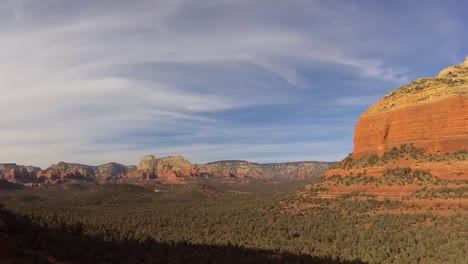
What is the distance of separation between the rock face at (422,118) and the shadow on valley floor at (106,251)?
29.9 m

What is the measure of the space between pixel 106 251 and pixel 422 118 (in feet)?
148

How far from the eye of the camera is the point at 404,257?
25719mm

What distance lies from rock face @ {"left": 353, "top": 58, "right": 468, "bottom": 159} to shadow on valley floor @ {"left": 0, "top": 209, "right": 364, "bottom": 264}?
98.0 ft

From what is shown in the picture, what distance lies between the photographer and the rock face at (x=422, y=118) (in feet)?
152

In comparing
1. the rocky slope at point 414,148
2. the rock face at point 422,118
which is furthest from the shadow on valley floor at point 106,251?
the rock face at point 422,118

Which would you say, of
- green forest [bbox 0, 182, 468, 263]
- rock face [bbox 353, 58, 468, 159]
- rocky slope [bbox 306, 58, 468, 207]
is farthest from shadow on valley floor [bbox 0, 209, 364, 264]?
rock face [bbox 353, 58, 468, 159]

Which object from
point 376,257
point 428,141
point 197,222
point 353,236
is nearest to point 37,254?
point 376,257

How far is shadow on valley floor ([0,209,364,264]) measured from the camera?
1921cm

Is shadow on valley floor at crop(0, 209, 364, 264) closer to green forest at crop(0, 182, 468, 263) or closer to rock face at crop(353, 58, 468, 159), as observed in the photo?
green forest at crop(0, 182, 468, 263)

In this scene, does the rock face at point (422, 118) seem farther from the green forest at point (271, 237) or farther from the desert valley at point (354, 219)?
the green forest at point (271, 237)

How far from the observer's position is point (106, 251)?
24031 millimetres

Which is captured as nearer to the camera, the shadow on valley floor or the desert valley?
the shadow on valley floor

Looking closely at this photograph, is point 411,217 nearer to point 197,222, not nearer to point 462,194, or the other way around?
point 462,194

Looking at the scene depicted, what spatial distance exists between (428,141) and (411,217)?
16360 mm
